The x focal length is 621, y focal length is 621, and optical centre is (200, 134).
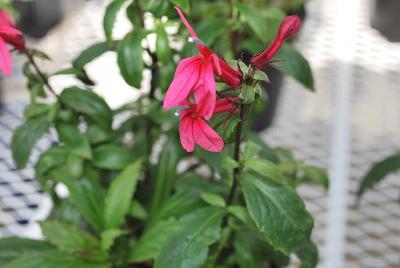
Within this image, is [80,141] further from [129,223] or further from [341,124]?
[341,124]

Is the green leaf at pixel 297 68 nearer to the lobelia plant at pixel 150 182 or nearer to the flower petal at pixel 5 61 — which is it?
the lobelia plant at pixel 150 182

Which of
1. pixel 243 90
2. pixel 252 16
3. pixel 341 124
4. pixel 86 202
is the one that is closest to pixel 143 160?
pixel 86 202

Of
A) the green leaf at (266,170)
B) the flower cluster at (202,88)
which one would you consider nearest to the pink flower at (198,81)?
the flower cluster at (202,88)

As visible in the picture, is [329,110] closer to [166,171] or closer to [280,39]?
[166,171]

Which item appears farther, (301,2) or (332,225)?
(301,2)

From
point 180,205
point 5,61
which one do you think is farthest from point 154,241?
point 5,61
